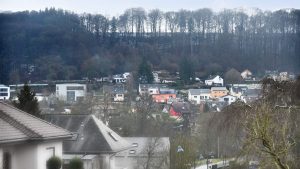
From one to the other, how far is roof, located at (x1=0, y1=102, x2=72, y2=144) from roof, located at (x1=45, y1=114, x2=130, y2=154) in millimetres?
5725

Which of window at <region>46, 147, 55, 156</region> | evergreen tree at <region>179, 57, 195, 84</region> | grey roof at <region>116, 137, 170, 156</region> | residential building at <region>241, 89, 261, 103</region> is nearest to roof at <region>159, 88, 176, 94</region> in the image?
evergreen tree at <region>179, 57, 195, 84</region>

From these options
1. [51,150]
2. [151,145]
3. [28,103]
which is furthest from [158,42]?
[51,150]

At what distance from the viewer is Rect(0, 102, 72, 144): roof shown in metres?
10.8

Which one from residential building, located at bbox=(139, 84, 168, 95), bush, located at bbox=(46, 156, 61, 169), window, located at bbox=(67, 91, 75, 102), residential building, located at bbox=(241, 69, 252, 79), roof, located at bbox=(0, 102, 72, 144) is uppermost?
roof, located at bbox=(0, 102, 72, 144)

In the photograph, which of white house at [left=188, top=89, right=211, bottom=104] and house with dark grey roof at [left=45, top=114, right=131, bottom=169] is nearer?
house with dark grey roof at [left=45, top=114, right=131, bottom=169]

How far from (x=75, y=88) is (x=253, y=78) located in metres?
24.5

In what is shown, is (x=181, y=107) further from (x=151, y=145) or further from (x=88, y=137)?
(x=88, y=137)

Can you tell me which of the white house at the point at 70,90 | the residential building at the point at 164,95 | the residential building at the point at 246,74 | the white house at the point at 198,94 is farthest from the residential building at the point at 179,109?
the residential building at the point at 246,74

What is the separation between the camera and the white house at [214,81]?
7725 cm

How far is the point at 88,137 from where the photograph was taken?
1973 centimetres

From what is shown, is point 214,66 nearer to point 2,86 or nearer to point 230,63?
point 230,63

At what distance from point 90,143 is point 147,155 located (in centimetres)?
455

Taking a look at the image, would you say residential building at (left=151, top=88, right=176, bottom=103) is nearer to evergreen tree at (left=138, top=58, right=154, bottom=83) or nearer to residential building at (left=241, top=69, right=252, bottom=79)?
evergreen tree at (left=138, top=58, right=154, bottom=83)

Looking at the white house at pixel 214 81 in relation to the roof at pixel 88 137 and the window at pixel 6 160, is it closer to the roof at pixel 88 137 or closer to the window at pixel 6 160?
the roof at pixel 88 137
